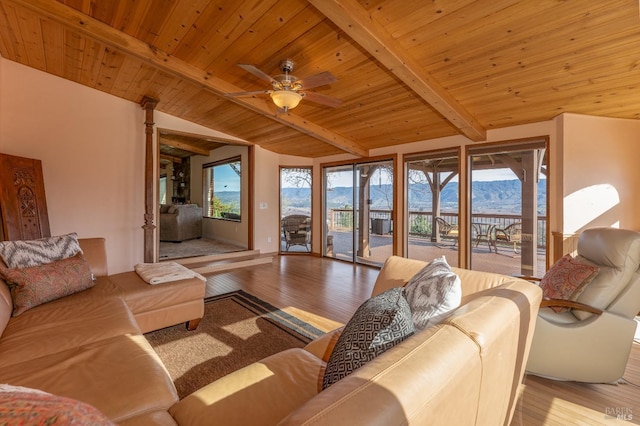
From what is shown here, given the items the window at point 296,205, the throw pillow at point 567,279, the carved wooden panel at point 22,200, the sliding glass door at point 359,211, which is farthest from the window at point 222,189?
the throw pillow at point 567,279

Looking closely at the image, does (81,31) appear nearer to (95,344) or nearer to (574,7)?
(95,344)

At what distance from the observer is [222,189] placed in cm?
812

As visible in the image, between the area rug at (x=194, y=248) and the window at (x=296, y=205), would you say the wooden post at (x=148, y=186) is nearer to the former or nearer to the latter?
the area rug at (x=194, y=248)

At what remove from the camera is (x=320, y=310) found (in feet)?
11.0

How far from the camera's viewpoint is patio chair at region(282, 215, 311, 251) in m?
6.86

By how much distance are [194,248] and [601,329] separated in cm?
674

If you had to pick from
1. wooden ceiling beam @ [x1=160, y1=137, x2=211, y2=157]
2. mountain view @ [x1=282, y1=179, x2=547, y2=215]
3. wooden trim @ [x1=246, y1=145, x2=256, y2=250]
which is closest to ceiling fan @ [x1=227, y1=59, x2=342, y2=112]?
mountain view @ [x1=282, y1=179, x2=547, y2=215]

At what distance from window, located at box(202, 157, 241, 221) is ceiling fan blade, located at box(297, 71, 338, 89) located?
15.5 ft

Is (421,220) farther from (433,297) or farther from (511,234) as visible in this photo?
(433,297)

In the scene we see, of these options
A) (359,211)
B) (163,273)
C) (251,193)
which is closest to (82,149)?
(163,273)

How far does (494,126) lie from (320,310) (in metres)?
3.58

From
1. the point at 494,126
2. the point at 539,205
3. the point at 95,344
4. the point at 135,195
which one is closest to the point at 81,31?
the point at 135,195

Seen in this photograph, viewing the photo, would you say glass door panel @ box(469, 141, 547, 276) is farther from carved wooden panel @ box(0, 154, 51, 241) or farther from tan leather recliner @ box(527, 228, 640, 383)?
carved wooden panel @ box(0, 154, 51, 241)

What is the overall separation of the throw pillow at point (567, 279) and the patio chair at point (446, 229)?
2.65 metres
